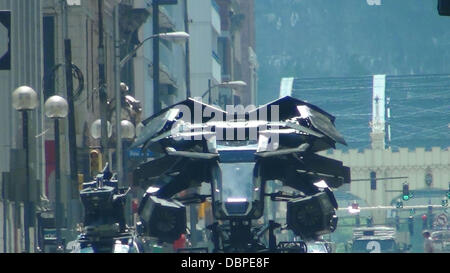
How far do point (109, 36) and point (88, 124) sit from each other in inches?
348

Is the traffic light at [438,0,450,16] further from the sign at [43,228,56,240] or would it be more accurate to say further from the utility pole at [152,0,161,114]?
the utility pole at [152,0,161,114]

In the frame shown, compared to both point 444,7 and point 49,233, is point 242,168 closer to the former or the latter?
point 444,7

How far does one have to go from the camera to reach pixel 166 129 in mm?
19344

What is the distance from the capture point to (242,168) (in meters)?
18.2

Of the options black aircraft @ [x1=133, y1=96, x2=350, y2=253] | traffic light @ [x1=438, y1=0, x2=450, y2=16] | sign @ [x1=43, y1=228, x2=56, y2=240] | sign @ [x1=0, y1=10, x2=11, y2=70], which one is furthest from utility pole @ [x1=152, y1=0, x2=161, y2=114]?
traffic light @ [x1=438, y1=0, x2=450, y2=16]

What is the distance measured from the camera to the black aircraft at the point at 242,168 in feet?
58.9

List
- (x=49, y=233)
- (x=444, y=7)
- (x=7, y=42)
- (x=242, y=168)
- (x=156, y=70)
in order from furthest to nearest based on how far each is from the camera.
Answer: (x=156, y=70) < (x=49, y=233) < (x=7, y=42) < (x=242, y=168) < (x=444, y=7)

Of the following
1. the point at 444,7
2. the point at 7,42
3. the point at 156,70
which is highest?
the point at 156,70

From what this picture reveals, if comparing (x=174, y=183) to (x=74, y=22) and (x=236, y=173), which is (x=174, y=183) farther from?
(x=74, y=22)

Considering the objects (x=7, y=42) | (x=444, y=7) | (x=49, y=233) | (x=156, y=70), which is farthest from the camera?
(x=156, y=70)

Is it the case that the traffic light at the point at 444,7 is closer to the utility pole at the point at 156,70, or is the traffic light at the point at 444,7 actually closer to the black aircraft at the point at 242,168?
the black aircraft at the point at 242,168

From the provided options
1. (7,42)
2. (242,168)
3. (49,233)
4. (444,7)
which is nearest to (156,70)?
(49,233)
